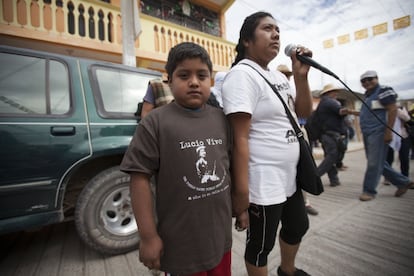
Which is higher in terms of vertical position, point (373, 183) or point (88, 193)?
point (88, 193)

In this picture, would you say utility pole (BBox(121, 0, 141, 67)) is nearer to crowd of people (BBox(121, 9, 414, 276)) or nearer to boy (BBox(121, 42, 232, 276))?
crowd of people (BBox(121, 9, 414, 276))

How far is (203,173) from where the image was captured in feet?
2.93

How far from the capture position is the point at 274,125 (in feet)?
3.67

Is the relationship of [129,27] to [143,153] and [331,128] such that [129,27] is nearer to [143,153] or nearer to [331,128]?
[143,153]

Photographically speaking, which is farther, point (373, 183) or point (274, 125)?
point (373, 183)

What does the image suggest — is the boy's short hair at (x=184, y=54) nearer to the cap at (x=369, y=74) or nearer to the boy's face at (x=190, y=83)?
the boy's face at (x=190, y=83)

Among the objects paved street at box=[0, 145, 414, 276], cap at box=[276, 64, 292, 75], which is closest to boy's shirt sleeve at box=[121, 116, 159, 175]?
paved street at box=[0, 145, 414, 276]

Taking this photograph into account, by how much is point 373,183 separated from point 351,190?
1.99 feet

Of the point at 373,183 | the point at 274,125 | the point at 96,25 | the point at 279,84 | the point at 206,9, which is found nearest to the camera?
the point at 274,125

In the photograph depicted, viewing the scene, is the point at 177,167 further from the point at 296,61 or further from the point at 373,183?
the point at 373,183

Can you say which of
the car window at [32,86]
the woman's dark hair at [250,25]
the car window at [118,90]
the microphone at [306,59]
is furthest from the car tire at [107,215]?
the microphone at [306,59]

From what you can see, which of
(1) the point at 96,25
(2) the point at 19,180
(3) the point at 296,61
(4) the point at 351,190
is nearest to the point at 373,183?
(4) the point at 351,190

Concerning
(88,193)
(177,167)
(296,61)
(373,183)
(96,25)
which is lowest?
(373,183)

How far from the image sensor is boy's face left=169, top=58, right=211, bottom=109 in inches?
36.2
